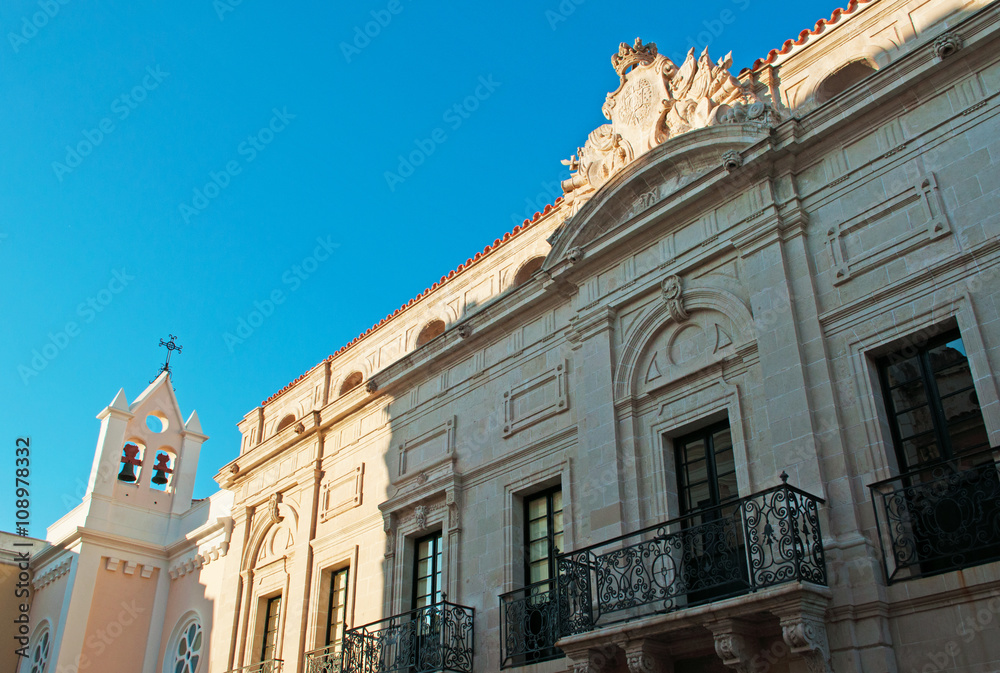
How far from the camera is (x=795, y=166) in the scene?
32.8 feet

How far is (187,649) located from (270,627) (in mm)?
3243

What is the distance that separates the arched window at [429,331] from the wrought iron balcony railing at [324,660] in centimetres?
498

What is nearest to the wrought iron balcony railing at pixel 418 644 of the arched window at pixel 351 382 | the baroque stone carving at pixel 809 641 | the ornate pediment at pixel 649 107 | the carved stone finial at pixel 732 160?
the baroque stone carving at pixel 809 641

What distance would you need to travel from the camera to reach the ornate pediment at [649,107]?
11.2m

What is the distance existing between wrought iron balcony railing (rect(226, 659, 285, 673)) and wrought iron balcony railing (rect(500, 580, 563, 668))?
519 cm

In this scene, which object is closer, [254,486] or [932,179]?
[932,179]

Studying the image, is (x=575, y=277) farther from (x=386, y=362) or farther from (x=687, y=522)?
(x=386, y=362)

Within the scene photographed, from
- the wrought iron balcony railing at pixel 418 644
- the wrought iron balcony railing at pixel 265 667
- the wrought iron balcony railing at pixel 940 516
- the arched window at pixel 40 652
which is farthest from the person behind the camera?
the arched window at pixel 40 652

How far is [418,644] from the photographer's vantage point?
11.4m

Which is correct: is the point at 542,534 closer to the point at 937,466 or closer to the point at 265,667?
the point at 937,466

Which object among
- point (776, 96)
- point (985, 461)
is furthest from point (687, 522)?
point (776, 96)

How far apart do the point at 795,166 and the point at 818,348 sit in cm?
224

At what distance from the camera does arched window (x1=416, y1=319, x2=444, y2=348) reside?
600 inches

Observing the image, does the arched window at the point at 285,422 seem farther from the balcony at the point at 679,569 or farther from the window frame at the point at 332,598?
the balcony at the point at 679,569
